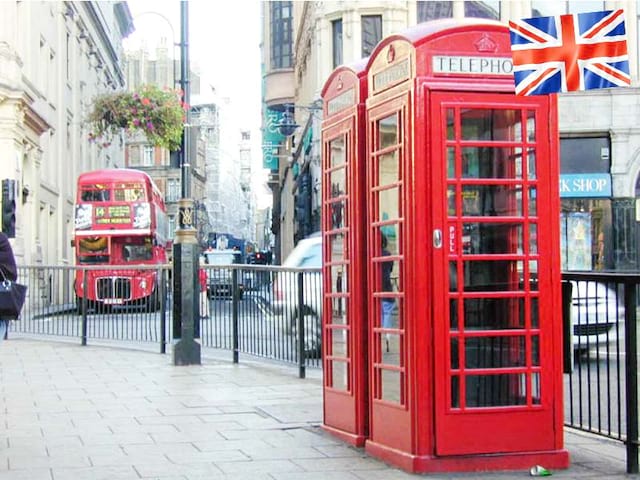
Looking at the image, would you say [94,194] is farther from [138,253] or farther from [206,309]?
[206,309]

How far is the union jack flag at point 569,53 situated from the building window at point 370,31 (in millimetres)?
26527

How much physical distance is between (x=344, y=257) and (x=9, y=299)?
2539mm

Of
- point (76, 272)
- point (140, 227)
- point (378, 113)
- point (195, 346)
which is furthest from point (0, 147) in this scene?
point (378, 113)

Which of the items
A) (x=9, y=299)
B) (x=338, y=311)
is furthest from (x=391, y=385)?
(x=9, y=299)

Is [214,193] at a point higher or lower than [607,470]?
higher

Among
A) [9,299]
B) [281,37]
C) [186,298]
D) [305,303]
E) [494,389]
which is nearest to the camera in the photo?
[494,389]

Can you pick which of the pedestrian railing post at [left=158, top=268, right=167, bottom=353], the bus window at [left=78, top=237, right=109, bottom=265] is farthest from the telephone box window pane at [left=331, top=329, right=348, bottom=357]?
the bus window at [left=78, top=237, right=109, bottom=265]

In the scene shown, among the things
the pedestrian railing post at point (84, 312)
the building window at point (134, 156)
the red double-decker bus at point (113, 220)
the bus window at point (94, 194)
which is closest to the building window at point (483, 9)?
the red double-decker bus at point (113, 220)

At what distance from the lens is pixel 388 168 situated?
6324 millimetres

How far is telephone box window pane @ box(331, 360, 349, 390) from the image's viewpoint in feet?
23.1

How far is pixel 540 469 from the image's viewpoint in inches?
231

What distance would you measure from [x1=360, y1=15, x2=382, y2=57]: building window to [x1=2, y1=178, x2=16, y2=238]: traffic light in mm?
13157

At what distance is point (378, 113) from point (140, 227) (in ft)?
71.6

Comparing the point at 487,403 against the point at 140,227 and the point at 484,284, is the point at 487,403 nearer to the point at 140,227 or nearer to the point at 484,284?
the point at 484,284
